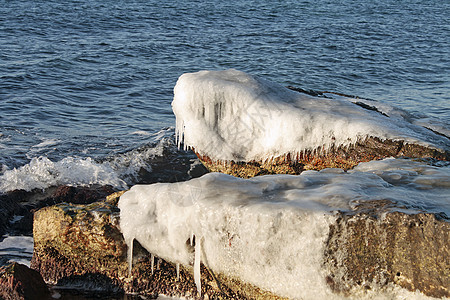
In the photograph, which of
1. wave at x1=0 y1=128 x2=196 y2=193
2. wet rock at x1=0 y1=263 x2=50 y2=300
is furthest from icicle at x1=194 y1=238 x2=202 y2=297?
wave at x1=0 y1=128 x2=196 y2=193

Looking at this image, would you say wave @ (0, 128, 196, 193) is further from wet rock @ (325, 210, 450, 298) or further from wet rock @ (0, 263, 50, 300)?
wet rock @ (325, 210, 450, 298)

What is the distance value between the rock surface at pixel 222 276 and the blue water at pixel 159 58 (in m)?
4.01

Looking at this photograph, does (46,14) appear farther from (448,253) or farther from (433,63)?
(448,253)

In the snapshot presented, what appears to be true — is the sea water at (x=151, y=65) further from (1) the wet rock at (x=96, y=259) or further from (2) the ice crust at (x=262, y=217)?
(2) the ice crust at (x=262, y=217)

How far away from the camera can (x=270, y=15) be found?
72.8 ft

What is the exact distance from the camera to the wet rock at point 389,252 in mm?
3377

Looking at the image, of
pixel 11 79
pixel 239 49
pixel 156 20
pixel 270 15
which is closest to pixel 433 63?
pixel 239 49

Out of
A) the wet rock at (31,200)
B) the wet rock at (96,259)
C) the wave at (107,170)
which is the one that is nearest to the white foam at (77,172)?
the wave at (107,170)

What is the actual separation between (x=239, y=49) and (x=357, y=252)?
45.5ft

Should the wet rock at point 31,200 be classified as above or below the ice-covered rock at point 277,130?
below

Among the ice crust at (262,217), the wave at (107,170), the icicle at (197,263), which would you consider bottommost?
the wave at (107,170)

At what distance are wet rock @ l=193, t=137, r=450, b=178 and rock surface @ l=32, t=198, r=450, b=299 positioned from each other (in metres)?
2.07

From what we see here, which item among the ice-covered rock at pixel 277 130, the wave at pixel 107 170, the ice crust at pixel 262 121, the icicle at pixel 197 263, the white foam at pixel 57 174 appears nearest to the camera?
the icicle at pixel 197 263

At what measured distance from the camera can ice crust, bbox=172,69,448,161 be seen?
6004 mm
